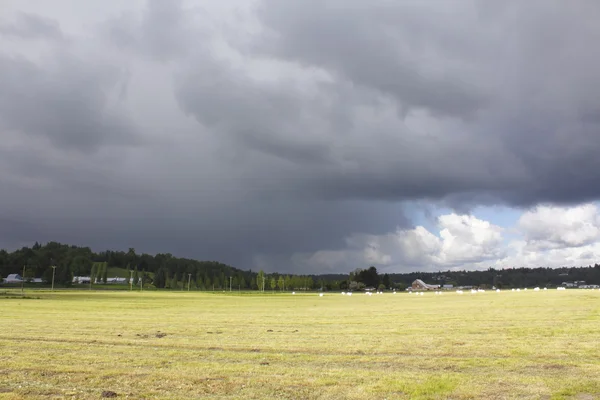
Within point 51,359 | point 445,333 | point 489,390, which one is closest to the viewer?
point 489,390

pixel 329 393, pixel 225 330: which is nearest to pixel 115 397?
pixel 329 393

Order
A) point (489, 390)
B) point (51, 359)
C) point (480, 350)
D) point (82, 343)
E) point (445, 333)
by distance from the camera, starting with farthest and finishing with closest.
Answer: point (445, 333) → point (82, 343) → point (480, 350) → point (51, 359) → point (489, 390)

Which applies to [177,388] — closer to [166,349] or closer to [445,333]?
[166,349]

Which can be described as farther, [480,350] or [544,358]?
[480,350]

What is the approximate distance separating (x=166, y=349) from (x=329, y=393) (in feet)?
41.3

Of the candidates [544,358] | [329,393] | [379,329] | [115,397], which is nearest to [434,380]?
[329,393]

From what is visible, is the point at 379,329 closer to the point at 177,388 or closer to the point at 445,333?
the point at 445,333

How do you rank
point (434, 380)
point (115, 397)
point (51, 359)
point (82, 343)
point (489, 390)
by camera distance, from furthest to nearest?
point (82, 343), point (51, 359), point (434, 380), point (489, 390), point (115, 397)

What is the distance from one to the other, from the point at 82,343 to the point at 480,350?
20308 millimetres

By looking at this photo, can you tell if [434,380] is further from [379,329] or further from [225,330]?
[225,330]

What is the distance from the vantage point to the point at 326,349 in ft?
80.2

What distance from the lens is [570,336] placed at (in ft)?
93.6

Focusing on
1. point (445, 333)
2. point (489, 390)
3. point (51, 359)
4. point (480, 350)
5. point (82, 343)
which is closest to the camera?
point (489, 390)

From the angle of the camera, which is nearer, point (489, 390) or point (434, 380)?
point (489, 390)
